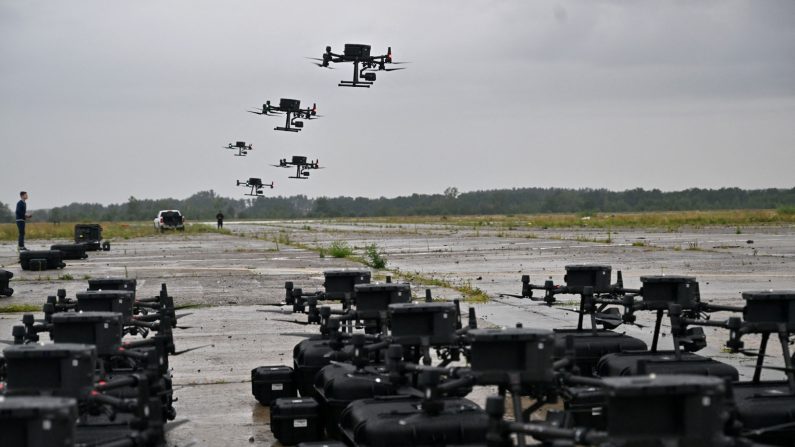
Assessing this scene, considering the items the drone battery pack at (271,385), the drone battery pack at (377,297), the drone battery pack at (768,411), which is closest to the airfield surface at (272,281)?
the drone battery pack at (271,385)

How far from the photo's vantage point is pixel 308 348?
497 inches

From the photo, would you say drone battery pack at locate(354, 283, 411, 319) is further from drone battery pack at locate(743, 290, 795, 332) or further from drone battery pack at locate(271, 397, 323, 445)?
drone battery pack at locate(743, 290, 795, 332)

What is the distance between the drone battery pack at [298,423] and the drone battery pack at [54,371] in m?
3.46

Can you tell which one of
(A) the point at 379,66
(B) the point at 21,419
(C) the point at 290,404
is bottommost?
(C) the point at 290,404

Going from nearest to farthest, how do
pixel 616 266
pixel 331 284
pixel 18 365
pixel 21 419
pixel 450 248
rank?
pixel 21 419 < pixel 18 365 < pixel 331 284 < pixel 616 266 < pixel 450 248

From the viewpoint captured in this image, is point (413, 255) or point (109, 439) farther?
point (413, 255)

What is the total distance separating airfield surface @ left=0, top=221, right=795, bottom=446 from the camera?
1338 centimetres

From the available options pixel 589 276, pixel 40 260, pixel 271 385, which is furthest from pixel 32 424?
pixel 40 260

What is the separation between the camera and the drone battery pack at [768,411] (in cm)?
848

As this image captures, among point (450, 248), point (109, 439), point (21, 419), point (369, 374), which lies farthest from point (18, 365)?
point (450, 248)

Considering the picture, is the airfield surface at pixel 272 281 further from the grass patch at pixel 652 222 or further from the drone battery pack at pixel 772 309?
the grass patch at pixel 652 222

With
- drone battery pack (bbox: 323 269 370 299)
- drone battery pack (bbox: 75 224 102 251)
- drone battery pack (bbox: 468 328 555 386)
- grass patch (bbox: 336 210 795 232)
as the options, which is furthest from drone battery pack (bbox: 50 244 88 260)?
grass patch (bbox: 336 210 795 232)

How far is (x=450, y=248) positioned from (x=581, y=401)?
41581mm

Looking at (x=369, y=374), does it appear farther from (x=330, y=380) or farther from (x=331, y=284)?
(x=331, y=284)
